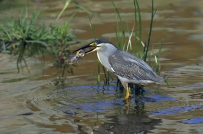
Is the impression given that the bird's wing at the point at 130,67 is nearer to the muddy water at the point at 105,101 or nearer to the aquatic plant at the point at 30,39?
the muddy water at the point at 105,101

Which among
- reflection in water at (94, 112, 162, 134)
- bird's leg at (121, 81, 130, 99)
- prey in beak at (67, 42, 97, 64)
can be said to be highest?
prey in beak at (67, 42, 97, 64)

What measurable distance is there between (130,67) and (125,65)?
9 cm

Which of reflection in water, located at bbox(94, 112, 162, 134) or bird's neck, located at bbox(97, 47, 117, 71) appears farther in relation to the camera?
bird's neck, located at bbox(97, 47, 117, 71)

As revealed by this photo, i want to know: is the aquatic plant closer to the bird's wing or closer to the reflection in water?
the bird's wing

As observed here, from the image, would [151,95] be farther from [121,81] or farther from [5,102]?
[5,102]

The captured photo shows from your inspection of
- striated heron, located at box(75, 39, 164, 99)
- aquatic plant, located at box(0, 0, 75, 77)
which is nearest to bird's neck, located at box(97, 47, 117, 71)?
striated heron, located at box(75, 39, 164, 99)

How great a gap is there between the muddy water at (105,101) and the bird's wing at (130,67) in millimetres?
330

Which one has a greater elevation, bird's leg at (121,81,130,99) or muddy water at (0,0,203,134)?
bird's leg at (121,81,130,99)

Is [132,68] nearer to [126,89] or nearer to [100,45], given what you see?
[126,89]

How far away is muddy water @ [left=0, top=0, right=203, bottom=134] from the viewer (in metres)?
6.95

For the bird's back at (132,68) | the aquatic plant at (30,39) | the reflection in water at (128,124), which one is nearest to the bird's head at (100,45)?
the bird's back at (132,68)

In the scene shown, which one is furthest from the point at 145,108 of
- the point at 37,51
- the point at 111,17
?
the point at 111,17

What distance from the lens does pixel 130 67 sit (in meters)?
7.93

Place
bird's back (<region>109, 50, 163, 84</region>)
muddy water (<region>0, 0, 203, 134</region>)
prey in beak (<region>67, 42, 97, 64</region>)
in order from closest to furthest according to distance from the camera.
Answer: muddy water (<region>0, 0, 203, 134</region>), bird's back (<region>109, 50, 163, 84</region>), prey in beak (<region>67, 42, 97, 64</region>)
